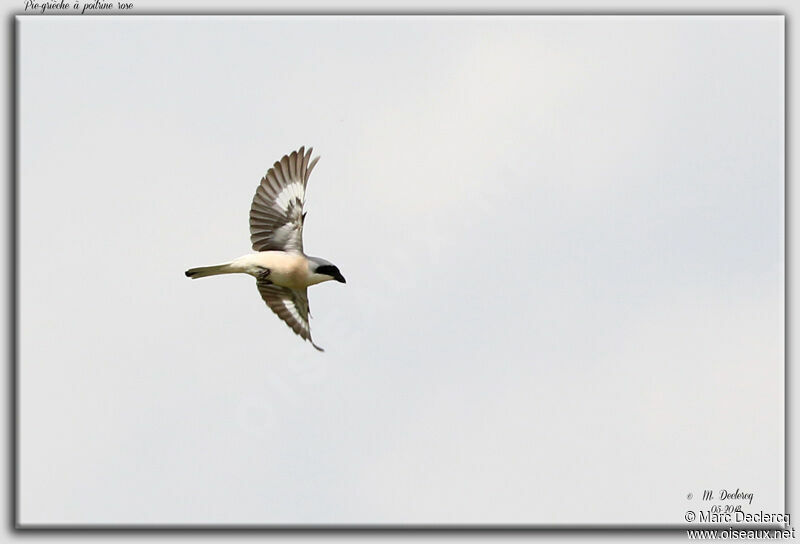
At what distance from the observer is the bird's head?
47.8 feet

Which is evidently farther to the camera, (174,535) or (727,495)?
(727,495)

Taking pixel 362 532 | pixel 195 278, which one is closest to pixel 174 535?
pixel 362 532

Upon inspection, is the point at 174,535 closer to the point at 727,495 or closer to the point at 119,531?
the point at 119,531

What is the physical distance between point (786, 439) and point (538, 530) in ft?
9.56

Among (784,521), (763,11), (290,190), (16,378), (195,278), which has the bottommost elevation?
(784,521)

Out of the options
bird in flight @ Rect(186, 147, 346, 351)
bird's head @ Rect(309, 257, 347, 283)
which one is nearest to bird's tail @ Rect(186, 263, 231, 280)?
bird in flight @ Rect(186, 147, 346, 351)

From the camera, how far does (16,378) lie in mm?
14250

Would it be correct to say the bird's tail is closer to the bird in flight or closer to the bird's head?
the bird in flight

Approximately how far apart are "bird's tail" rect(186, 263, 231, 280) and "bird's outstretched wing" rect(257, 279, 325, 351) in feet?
3.30

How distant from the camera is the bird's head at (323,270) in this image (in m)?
14.6

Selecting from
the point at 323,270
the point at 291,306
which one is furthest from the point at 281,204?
the point at 291,306

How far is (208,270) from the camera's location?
14.2 metres

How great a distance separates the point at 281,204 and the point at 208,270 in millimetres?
1072

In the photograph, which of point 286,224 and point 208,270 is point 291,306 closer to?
point 286,224
